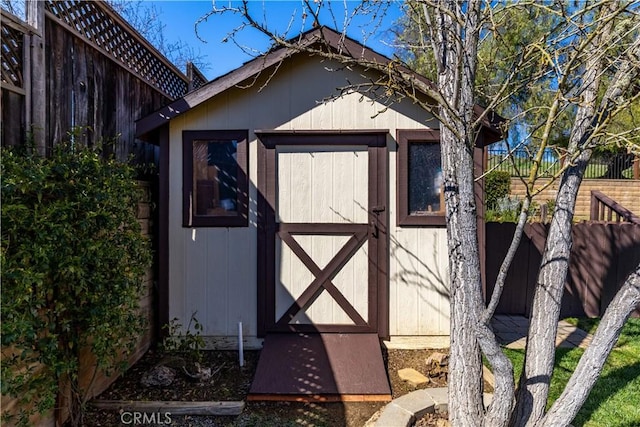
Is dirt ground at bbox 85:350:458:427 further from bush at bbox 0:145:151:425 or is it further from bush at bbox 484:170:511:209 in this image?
bush at bbox 484:170:511:209

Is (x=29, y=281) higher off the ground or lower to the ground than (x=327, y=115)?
lower

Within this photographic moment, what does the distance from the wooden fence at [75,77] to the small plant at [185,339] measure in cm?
194

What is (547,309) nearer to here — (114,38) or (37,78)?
(37,78)

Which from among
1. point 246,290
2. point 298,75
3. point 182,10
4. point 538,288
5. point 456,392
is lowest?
point 456,392

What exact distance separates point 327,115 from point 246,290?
2110 mm

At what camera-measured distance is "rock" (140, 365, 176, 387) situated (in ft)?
10.6

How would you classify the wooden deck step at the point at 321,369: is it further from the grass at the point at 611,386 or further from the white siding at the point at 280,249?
the grass at the point at 611,386

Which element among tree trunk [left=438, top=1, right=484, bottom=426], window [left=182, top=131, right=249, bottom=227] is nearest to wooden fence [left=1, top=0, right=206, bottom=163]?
window [left=182, top=131, right=249, bottom=227]

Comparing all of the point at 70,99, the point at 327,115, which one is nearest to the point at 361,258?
the point at 327,115

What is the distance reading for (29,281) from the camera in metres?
1.96

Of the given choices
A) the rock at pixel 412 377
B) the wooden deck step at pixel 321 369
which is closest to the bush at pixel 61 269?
the wooden deck step at pixel 321 369

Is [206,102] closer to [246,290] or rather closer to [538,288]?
[246,290]

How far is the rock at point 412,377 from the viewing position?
326 cm

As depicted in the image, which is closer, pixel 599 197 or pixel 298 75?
pixel 298 75
